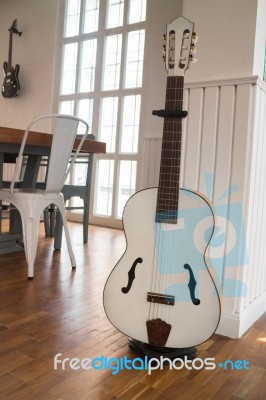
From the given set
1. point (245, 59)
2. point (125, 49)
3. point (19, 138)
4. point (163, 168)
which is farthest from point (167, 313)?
point (125, 49)

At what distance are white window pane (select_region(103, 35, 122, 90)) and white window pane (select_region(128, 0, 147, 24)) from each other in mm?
244

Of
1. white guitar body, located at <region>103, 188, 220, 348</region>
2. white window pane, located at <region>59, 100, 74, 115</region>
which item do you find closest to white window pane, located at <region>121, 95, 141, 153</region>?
→ white window pane, located at <region>59, 100, 74, 115</region>

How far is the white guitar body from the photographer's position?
1.20 metres

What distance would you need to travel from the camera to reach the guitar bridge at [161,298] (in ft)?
3.97

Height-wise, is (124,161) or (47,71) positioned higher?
(47,71)

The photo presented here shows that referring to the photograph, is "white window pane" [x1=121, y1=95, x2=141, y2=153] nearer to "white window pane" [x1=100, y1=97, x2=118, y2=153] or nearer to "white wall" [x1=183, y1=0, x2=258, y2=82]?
"white window pane" [x1=100, y1=97, x2=118, y2=153]

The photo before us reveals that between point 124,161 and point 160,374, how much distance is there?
3.32 meters

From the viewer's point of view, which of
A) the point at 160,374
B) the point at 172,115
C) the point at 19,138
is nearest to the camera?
the point at 160,374

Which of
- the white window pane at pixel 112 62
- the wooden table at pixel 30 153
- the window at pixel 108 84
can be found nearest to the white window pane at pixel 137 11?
the window at pixel 108 84

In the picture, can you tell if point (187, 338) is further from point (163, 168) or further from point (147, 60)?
point (147, 60)

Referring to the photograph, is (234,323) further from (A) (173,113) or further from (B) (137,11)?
(B) (137,11)

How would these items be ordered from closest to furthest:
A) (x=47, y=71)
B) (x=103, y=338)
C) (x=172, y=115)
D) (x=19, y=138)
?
1. (x=172, y=115)
2. (x=103, y=338)
3. (x=19, y=138)
4. (x=47, y=71)

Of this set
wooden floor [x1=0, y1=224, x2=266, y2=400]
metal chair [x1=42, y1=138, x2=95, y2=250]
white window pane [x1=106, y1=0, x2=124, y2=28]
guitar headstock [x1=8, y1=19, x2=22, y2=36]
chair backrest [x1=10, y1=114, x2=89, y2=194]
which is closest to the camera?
wooden floor [x1=0, y1=224, x2=266, y2=400]

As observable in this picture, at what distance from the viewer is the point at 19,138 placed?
85.0 inches
